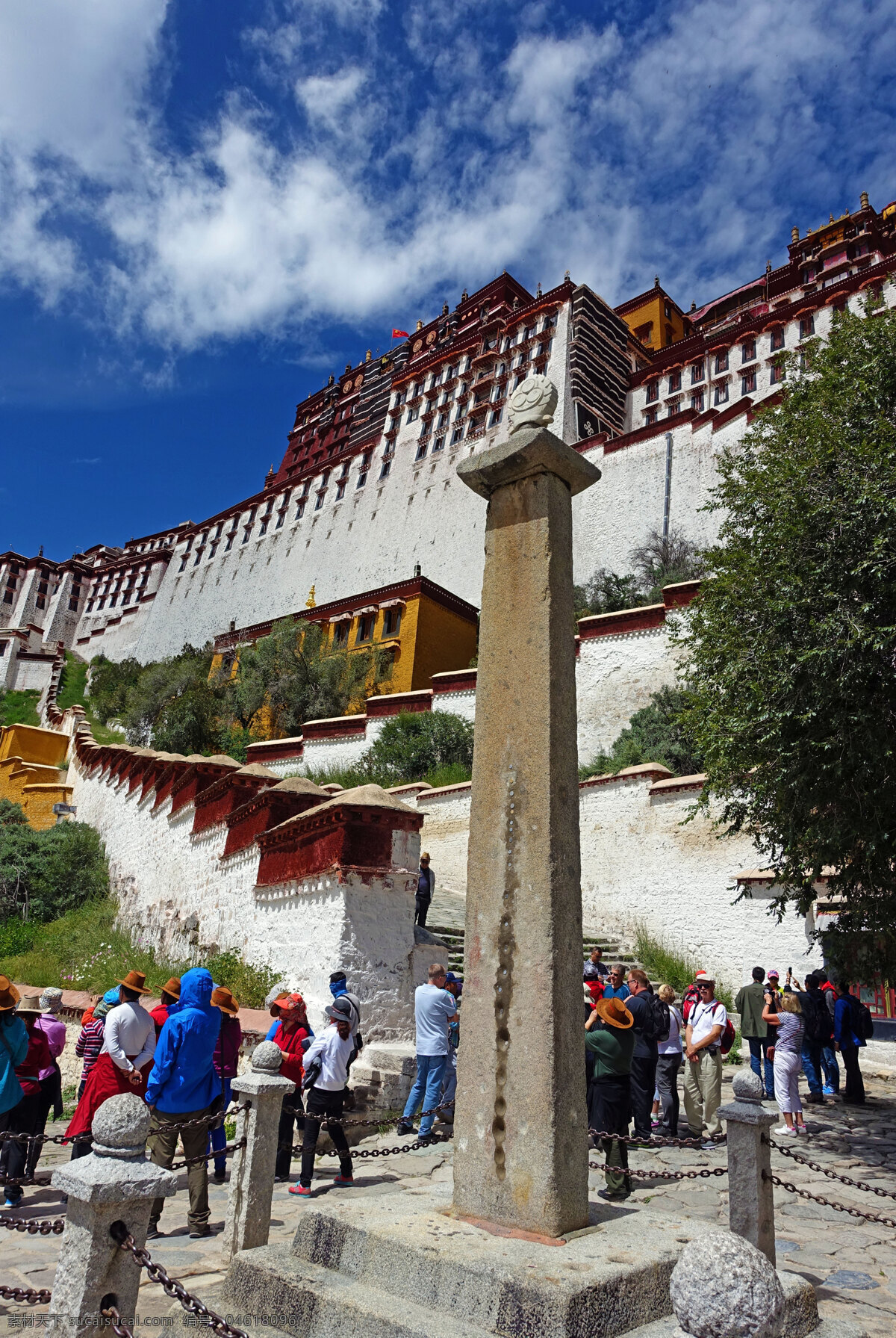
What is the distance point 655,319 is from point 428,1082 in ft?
156

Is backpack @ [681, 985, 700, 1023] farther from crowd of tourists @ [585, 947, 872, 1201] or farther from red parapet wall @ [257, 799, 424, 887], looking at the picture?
red parapet wall @ [257, 799, 424, 887]

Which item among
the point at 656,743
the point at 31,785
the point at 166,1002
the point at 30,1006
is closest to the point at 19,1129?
the point at 30,1006

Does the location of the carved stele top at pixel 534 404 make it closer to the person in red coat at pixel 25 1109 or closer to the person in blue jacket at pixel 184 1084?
the person in blue jacket at pixel 184 1084

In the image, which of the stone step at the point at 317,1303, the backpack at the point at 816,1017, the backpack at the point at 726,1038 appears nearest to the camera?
the stone step at the point at 317,1303

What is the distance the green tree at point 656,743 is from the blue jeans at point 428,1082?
10.4 metres

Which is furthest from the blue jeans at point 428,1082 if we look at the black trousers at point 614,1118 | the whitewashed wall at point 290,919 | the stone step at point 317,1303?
the stone step at point 317,1303

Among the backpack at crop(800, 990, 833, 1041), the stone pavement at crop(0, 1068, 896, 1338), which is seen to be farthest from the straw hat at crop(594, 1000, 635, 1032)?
the backpack at crop(800, 990, 833, 1041)

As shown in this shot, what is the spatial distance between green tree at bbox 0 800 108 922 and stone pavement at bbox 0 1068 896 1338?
11.2m

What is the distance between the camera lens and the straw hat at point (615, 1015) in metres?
5.59

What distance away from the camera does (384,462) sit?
48562 mm

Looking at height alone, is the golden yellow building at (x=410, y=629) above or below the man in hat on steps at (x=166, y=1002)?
above

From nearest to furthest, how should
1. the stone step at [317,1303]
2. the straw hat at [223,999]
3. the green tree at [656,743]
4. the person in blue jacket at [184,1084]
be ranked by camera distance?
the stone step at [317,1303] < the person in blue jacket at [184,1084] < the straw hat at [223,999] < the green tree at [656,743]

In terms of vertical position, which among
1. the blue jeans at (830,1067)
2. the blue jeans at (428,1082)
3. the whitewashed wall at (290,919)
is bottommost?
the blue jeans at (428,1082)

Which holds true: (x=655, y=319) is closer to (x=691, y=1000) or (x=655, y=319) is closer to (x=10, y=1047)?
(x=691, y=1000)
